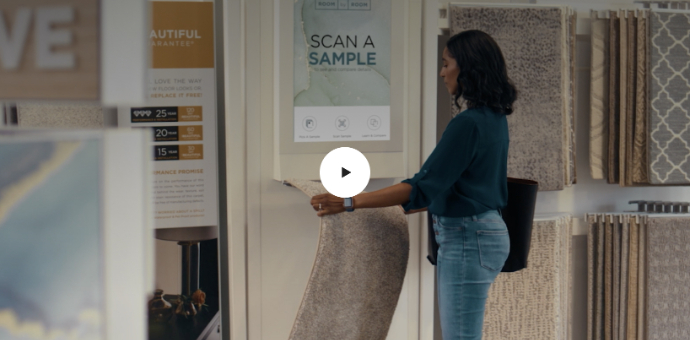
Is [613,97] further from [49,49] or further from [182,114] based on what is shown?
[49,49]

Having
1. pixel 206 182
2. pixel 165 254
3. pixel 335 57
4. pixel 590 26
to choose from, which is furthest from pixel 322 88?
pixel 590 26

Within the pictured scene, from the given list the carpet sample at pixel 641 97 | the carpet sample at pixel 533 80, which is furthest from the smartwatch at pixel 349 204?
the carpet sample at pixel 641 97

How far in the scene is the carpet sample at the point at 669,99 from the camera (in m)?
2.21

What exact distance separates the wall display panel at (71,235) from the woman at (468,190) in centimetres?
113

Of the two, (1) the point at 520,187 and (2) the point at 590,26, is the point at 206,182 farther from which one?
(2) the point at 590,26

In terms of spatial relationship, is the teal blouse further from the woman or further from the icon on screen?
the icon on screen

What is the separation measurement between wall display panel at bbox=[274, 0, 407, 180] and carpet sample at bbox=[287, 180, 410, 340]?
0.18m

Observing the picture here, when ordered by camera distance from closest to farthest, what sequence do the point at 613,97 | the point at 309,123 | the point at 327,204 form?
the point at 327,204 → the point at 309,123 → the point at 613,97

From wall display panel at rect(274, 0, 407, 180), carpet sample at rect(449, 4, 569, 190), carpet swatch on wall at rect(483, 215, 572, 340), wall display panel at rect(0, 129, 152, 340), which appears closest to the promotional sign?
wall display panel at rect(0, 129, 152, 340)

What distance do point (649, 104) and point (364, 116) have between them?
1.21m

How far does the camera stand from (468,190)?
149 centimetres
